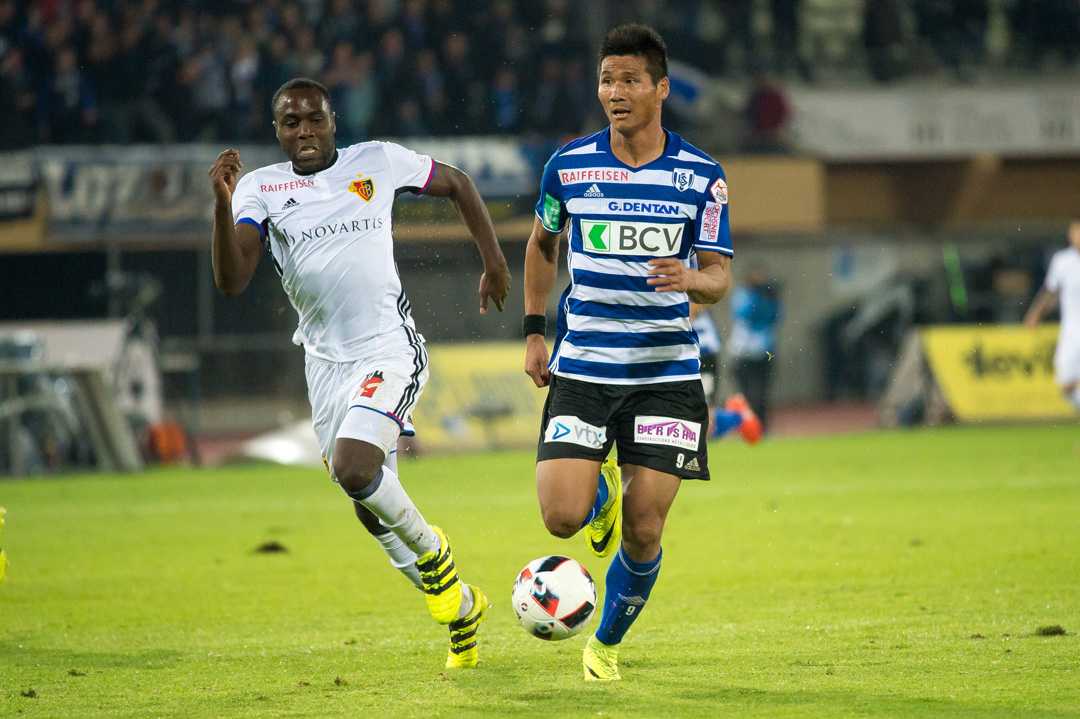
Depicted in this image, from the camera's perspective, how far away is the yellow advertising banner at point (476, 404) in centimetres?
1541

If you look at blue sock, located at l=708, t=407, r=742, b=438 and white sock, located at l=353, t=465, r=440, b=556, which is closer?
white sock, located at l=353, t=465, r=440, b=556

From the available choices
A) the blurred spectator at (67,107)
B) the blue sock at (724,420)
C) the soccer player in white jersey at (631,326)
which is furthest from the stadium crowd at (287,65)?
the soccer player in white jersey at (631,326)

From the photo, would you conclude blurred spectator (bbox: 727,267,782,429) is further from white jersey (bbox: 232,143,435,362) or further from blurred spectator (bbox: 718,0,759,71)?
white jersey (bbox: 232,143,435,362)

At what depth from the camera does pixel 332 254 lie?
16.9 ft

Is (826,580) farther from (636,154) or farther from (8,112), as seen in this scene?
(8,112)

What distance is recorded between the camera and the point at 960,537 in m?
8.14

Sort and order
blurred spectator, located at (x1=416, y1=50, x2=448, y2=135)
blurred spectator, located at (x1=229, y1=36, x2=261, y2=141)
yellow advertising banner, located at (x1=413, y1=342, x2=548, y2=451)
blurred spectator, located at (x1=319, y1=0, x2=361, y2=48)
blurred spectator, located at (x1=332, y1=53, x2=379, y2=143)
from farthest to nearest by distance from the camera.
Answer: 1. blurred spectator, located at (x1=319, y1=0, x2=361, y2=48)
2. blurred spectator, located at (x1=416, y1=50, x2=448, y2=135)
3. blurred spectator, located at (x1=229, y1=36, x2=261, y2=141)
4. blurred spectator, located at (x1=332, y1=53, x2=379, y2=143)
5. yellow advertising banner, located at (x1=413, y1=342, x2=548, y2=451)

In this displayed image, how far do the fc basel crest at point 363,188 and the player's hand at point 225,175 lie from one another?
577 millimetres

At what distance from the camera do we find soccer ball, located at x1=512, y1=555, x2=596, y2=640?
15.0 feet

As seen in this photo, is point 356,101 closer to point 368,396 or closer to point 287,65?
point 287,65

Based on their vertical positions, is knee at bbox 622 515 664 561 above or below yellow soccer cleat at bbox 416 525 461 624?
above

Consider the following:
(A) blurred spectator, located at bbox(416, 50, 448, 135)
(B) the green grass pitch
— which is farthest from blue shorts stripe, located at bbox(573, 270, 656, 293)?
(A) blurred spectator, located at bbox(416, 50, 448, 135)

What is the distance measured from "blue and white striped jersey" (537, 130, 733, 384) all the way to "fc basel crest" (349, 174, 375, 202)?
35.1 inches

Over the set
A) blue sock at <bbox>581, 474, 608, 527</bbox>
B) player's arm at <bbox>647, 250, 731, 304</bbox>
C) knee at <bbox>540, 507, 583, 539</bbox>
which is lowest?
blue sock at <bbox>581, 474, 608, 527</bbox>
